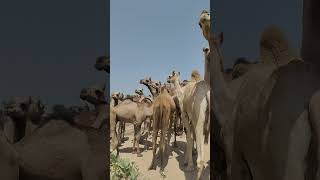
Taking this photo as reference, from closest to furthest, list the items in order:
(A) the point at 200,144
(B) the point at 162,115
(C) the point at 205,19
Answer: (C) the point at 205,19
(A) the point at 200,144
(B) the point at 162,115

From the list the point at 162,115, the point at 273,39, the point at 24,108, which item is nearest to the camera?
the point at 273,39

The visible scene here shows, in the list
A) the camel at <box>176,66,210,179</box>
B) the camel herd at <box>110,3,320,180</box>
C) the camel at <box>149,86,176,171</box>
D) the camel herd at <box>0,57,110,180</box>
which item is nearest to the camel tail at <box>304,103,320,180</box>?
the camel herd at <box>110,3,320,180</box>

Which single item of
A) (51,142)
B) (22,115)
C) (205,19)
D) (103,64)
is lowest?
(51,142)

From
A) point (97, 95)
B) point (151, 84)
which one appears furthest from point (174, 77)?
point (97, 95)

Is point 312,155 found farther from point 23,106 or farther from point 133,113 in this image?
point 133,113

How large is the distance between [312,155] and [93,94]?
103cm

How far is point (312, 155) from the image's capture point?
1.63 metres

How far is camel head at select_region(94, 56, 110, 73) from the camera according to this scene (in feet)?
7.11

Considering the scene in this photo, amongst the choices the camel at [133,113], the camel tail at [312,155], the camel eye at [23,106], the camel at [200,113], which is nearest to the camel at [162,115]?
the camel at [200,113]

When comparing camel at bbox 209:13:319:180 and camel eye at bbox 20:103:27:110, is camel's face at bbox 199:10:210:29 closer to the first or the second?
camel at bbox 209:13:319:180

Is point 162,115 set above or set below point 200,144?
above

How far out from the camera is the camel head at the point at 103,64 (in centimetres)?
217

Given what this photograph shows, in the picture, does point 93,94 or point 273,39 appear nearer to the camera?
point 273,39

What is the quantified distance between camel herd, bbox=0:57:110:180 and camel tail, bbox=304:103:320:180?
928mm
